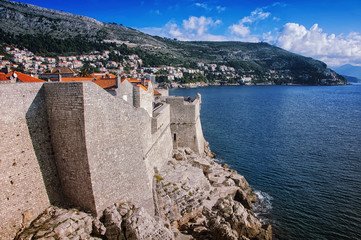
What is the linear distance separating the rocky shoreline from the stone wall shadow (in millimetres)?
739

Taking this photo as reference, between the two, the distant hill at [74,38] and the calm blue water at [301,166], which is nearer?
the calm blue water at [301,166]

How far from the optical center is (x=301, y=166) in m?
29.1

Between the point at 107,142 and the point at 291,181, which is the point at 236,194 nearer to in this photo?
the point at 291,181

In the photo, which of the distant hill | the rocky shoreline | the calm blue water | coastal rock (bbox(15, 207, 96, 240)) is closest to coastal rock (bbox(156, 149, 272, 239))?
the rocky shoreline

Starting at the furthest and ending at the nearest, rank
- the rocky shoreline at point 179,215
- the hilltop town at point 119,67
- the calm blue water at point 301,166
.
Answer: the hilltop town at point 119,67 < the calm blue water at point 301,166 < the rocky shoreline at point 179,215

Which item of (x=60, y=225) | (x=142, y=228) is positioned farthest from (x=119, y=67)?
(x=60, y=225)

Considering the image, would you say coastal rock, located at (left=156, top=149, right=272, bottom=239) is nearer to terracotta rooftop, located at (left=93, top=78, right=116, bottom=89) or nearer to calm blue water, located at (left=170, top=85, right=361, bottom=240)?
calm blue water, located at (left=170, top=85, right=361, bottom=240)

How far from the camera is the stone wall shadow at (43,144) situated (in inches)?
413

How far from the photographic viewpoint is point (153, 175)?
672 inches

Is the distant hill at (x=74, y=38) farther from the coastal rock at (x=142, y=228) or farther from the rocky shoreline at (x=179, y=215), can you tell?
the coastal rock at (x=142, y=228)

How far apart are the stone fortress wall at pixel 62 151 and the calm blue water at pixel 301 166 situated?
12848 millimetres

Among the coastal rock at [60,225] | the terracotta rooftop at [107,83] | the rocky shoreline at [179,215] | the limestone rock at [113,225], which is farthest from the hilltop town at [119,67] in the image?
the coastal rock at [60,225]

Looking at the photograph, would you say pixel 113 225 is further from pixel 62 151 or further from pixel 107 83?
pixel 107 83

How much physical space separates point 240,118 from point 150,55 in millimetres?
118333
